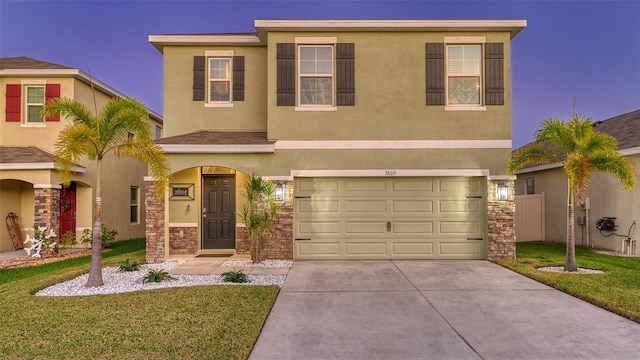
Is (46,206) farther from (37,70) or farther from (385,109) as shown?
(385,109)

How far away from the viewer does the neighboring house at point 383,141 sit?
9.90 m

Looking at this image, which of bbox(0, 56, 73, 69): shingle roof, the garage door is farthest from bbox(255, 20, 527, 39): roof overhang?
bbox(0, 56, 73, 69): shingle roof

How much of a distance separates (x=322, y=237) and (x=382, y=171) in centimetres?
235

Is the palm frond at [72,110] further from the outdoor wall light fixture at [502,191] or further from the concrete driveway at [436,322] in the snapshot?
the outdoor wall light fixture at [502,191]

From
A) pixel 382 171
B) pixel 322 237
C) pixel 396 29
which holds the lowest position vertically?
pixel 322 237

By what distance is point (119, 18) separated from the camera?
5884 centimetres

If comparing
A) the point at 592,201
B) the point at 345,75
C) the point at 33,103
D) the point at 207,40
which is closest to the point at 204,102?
the point at 207,40

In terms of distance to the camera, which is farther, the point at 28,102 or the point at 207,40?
the point at 28,102

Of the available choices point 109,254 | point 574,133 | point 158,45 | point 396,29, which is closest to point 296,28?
point 396,29

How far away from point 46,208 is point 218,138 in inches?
237

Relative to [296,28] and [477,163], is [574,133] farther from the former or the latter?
[296,28]

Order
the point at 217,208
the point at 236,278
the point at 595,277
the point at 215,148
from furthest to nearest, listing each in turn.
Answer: the point at 217,208 → the point at 215,148 → the point at 595,277 → the point at 236,278

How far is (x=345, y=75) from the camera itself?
1003 centimetres

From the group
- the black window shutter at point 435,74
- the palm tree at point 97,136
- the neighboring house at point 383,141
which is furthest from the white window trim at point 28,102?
the black window shutter at point 435,74
